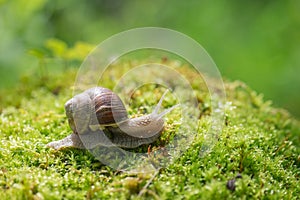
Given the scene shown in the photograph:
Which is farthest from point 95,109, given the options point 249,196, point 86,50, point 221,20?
point 221,20

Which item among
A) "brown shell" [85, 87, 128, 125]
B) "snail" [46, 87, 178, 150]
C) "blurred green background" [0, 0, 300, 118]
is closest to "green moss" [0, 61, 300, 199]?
"snail" [46, 87, 178, 150]

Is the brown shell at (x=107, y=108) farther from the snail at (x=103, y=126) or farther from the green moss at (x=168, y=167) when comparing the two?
the green moss at (x=168, y=167)

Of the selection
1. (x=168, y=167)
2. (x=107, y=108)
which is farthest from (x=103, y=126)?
(x=168, y=167)

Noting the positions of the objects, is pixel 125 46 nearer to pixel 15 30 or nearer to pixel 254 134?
pixel 15 30

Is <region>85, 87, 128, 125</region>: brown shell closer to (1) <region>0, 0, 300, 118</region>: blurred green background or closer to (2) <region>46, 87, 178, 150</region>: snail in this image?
(2) <region>46, 87, 178, 150</region>: snail

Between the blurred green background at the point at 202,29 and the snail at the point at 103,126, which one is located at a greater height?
the blurred green background at the point at 202,29

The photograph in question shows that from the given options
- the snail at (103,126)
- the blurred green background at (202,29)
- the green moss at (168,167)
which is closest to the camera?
the green moss at (168,167)

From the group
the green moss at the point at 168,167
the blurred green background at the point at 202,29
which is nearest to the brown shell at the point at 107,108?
the green moss at the point at 168,167
